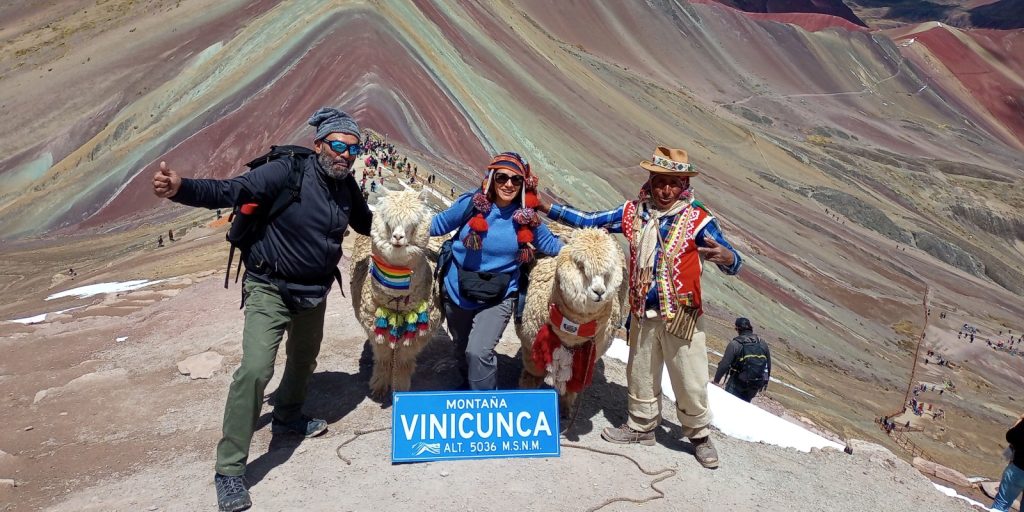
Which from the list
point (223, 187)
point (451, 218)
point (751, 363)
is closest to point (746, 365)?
point (751, 363)

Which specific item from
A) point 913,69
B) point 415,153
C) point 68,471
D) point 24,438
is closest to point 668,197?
point 68,471

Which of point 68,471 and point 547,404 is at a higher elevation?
point 547,404

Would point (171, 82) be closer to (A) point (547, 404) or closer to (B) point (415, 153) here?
(B) point (415, 153)

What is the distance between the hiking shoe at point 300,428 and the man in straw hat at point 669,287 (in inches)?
71.7

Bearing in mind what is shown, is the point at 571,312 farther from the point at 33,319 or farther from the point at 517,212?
the point at 33,319

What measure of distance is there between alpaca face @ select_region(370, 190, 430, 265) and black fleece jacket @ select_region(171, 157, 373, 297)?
30cm

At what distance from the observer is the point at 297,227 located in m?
3.58

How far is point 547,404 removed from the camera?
3998mm

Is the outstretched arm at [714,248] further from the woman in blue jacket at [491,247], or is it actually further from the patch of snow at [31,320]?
the patch of snow at [31,320]

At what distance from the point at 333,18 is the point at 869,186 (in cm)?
2820

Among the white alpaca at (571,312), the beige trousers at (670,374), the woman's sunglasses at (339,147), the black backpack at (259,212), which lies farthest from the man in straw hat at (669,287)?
the black backpack at (259,212)

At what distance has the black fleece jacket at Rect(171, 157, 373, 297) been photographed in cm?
347

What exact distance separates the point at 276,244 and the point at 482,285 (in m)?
1.22

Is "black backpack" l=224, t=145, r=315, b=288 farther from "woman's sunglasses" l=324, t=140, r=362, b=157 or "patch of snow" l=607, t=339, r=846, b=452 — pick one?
"patch of snow" l=607, t=339, r=846, b=452
